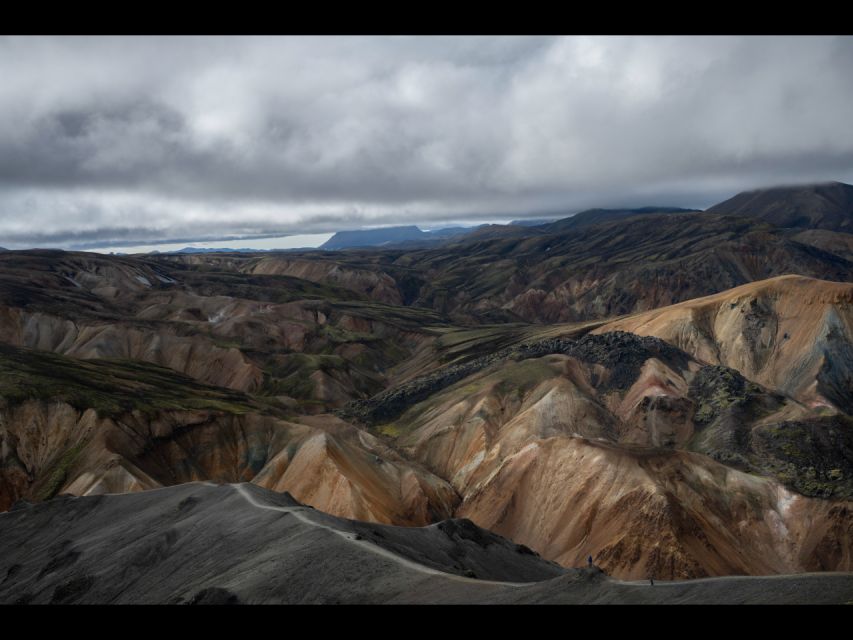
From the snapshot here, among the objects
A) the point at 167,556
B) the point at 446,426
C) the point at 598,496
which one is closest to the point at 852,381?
the point at 598,496

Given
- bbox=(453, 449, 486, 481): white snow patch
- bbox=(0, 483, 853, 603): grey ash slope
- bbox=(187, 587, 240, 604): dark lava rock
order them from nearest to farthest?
bbox=(0, 483, 853, 603): grey ash slope
bbox=(187, 587, 240, 604): dark lava rock
bbox=(453, 449, 486, 481): white snow patch

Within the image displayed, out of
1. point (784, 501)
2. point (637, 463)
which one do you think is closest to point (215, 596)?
point (637, 463)

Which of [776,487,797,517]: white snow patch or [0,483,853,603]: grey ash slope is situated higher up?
[0,483,853,603]: grey ash slope

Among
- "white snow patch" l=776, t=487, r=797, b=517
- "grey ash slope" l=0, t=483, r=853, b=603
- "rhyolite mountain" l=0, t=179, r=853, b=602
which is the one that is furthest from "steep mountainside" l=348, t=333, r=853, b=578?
"grey ash slope" l=0, t=483, r=853, b=603

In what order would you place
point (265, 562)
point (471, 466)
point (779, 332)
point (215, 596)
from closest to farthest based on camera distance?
point (215, 596), point (265, 562), point (471, 466), point (779, 332)

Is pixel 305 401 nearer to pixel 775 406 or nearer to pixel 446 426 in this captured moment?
pixel 446 426

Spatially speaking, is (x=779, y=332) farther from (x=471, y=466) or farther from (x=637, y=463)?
(x=471, y=466)

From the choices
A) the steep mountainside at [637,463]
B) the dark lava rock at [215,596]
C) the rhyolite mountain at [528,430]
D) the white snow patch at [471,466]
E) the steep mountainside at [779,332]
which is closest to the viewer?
the dark lava rock at [215,596]

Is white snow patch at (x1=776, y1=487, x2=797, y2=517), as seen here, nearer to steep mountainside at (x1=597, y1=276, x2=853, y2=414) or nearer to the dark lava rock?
steep mountainside at (x1=597, y1=276, x2=853, y2=414)

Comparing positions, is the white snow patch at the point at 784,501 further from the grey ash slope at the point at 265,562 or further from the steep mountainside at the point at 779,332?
the steep mountainside at the point at 779,332

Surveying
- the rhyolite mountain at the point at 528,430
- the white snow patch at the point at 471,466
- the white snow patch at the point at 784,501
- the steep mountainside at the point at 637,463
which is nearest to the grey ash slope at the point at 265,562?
the rhyolite mountain at the point at 528,430
